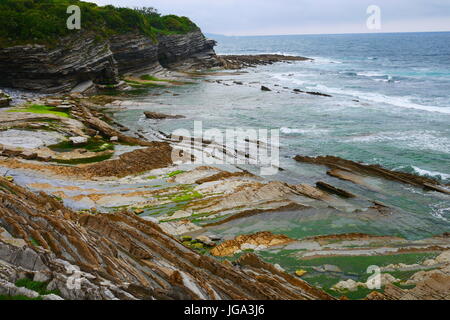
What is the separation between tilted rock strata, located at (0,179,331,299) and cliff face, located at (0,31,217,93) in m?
44.6

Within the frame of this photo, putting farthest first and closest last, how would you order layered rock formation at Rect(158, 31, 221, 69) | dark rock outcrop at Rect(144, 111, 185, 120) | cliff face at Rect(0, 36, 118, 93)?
layered rock formation at Rect(158, 31, 221, 69) → cliff face at Rect(0, 36, 118, 93) → dark rock outcrop at Rect(144, 111, 185, 120)

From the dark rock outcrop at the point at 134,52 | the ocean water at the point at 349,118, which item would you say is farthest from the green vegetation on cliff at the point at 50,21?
the ocean water at the point at 349,118

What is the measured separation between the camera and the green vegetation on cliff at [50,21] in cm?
5469

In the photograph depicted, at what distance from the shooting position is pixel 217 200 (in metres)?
22.1

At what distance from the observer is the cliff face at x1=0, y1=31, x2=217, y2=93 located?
52.8 m

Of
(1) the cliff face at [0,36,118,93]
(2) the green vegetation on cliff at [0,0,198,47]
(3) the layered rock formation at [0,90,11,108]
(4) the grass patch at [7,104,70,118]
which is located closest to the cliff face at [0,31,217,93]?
(1) the cliff face at [0,36,118,93]

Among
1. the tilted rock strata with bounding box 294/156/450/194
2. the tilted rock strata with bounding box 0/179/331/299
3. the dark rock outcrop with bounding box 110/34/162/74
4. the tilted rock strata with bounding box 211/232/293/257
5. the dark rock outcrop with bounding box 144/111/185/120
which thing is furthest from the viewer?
the dark rock outcrop with bounding box 110/34/162/74

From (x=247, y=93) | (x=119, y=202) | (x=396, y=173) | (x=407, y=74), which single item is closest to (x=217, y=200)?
(x=119, y=202)

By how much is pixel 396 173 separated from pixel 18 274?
25.3 metres

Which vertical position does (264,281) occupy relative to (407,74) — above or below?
below

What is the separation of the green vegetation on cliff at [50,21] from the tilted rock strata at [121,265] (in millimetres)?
48812

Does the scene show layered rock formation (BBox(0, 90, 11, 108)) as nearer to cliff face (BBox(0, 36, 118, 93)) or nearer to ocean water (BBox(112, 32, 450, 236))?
cliff face (BBox(0, 36, 118, 93))

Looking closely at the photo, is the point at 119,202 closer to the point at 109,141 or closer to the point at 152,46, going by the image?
the point at 109,141
